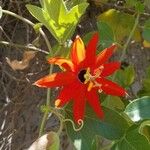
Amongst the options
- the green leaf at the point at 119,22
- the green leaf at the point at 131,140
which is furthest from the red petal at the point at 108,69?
the green leaf at the point at 119,22

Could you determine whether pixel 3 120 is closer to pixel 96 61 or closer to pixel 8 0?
pixel 8 0

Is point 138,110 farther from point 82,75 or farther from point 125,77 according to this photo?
point 125,77

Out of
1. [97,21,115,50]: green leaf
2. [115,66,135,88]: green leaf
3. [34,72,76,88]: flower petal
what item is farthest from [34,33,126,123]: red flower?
[115,66,135,88]: green leaf

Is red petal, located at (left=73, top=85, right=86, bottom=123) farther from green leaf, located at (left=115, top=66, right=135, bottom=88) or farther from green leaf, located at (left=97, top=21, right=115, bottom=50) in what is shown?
green leaf, located at (left=115, top=66, right=135, bottom=88)

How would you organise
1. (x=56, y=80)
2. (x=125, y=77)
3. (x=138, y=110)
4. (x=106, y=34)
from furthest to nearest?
1. (x=125, y=77)
2. (x=106, y=34)
3. (x=138, y=110)
4. (x=56, y=80)

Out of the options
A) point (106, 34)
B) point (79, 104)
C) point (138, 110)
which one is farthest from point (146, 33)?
point (79, 104)

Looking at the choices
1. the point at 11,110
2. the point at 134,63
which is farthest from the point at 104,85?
the point at 134,63
